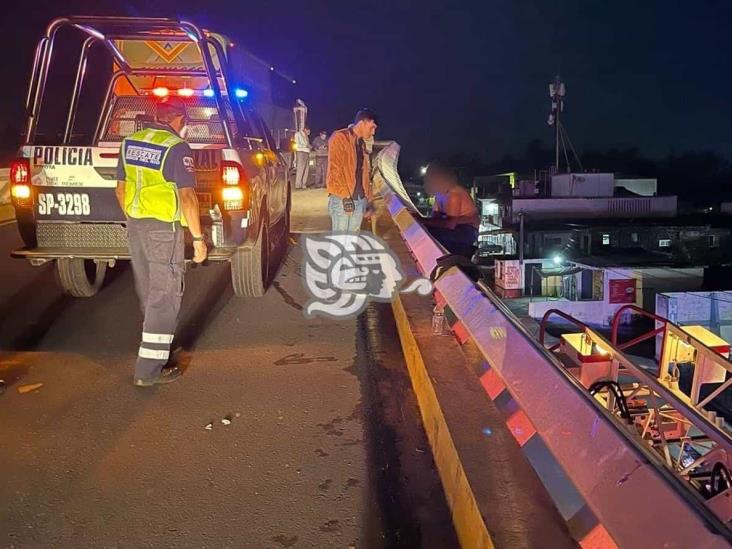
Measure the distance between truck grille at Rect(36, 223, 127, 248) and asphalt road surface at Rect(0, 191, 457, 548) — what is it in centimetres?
77

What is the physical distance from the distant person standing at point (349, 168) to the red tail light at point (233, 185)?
1.70 m

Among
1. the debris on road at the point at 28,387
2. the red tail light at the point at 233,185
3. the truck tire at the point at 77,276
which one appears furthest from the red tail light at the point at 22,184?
the debris on road at the point at 28,387

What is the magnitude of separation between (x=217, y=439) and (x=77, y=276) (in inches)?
136

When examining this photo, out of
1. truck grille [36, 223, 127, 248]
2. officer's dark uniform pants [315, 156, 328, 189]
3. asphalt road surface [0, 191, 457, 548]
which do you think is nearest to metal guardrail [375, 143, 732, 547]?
asphalt road surface [0, 191, 457, 548]

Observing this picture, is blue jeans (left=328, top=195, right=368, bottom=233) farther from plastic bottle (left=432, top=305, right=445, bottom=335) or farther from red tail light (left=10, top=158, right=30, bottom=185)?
red tail light (left=10, top=158, right=30, bottom=185)

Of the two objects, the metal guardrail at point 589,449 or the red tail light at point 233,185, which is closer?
the metal guardrail at point 589,449

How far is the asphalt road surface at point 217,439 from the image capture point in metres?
3.16

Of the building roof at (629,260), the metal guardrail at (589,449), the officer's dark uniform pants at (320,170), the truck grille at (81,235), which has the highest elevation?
the officer's dark uniform pants at (320,170)

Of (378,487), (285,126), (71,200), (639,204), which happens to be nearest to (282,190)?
(71,200)

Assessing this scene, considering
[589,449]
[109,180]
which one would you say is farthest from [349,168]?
[589,449]

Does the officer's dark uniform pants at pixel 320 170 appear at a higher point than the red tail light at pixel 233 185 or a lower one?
higher

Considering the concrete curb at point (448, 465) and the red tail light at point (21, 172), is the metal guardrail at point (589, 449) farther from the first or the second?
the red tail light at point (21, 172)

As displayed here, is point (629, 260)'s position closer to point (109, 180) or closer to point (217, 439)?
point (109, 180)

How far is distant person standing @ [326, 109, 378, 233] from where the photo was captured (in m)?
7.20
